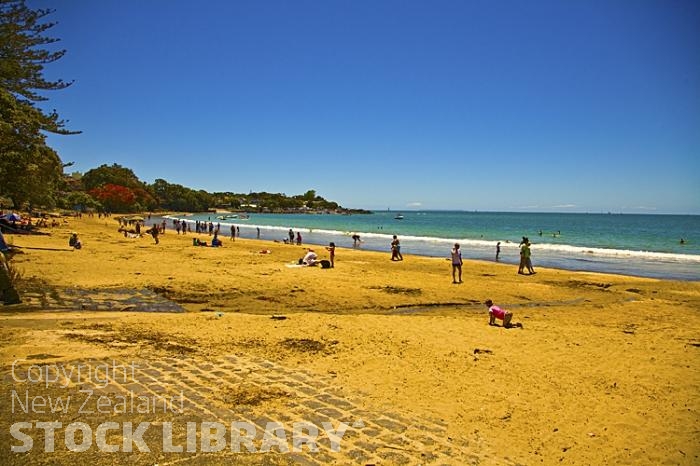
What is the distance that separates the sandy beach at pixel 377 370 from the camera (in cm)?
462

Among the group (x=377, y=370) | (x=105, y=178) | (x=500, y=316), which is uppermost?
(x=105, y=178)

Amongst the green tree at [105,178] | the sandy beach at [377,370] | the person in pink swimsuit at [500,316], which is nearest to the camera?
the sandy beach at [377,370]

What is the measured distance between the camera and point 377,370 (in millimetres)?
6883

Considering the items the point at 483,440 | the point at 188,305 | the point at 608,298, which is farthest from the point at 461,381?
the point at 608,298

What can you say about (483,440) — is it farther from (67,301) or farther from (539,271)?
(539,271)

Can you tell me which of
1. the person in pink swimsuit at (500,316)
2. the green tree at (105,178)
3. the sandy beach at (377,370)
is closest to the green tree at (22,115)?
the sandy beach at (377,370)

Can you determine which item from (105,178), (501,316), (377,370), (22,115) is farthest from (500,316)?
(105,178)

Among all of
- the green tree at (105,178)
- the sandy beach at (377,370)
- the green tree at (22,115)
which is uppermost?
the green tree at (105,178)

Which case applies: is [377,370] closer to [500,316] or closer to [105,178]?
[500,316]

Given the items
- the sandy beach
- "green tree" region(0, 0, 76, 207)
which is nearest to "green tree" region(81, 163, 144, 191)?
"green tree" region(0, 0, 76, 207)

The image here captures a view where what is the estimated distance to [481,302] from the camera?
14625 mm

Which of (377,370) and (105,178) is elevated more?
(105,178)

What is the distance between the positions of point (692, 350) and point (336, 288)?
33.9ft

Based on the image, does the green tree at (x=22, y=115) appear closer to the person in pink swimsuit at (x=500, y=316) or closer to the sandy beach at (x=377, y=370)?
the sandy beach at (x=377, y=370)
